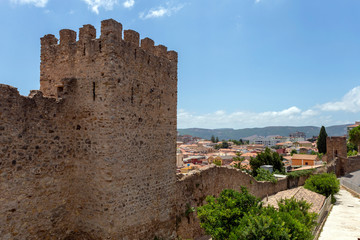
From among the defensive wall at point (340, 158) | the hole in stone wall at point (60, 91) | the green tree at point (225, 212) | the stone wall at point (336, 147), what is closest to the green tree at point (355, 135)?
the defensive wall at point (340, 158)

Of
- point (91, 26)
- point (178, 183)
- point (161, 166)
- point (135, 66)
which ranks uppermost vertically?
point (91, 26)

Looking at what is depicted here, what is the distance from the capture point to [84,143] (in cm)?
851

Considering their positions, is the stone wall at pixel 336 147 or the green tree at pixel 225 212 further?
the stone wall at pixel 336 147

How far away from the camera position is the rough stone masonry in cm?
724

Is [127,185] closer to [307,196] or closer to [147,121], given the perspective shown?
[147,121]

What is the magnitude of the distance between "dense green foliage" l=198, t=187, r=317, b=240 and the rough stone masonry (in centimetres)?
221

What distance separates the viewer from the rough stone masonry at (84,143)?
724 cm

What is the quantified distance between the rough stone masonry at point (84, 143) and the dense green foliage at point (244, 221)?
7.25 feet

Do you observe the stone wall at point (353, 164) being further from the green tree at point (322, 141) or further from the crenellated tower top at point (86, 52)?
the crenellated tower top at point (86, 52)

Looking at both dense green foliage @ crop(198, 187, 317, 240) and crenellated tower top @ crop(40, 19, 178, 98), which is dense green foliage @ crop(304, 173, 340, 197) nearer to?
dense green foliage @ crop(198, 187, 317, 240)

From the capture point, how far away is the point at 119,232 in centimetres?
838

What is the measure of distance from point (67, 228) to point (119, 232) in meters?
1.65

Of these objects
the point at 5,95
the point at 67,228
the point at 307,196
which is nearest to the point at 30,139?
the point at 5,95

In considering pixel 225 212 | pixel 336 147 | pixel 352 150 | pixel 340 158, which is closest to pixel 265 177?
pixel 225 212
